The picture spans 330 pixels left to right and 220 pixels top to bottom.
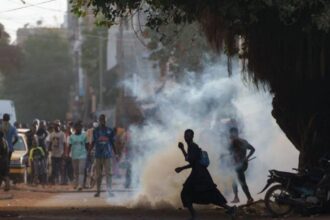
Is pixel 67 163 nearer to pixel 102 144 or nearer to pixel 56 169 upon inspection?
pixel 56 169

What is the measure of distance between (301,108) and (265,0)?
3093mm

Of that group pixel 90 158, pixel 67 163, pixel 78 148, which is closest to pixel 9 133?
pixel 90 158

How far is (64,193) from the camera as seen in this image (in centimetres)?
2095

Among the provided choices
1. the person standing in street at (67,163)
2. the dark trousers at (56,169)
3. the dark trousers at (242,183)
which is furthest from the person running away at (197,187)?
the dark trousers at (56,169)

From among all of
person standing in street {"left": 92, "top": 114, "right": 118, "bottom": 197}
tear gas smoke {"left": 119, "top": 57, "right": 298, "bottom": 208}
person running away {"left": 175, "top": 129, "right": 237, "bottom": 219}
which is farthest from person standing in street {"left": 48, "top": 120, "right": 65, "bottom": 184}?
person running away {"left": 175, "top": 129, "right": 237, "bottom": 219}

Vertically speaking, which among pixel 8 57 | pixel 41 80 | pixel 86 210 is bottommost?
pixel 86 210

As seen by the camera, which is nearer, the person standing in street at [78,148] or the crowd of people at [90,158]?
the crowd of people at [90,158]

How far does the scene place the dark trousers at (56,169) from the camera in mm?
24031

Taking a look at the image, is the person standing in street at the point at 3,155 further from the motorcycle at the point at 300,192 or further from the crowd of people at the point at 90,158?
the motorcycle at the point at 300,192

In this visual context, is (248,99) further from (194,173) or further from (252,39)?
(194,173)

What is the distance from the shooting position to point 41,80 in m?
69.6

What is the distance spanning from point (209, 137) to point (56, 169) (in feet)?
30.5

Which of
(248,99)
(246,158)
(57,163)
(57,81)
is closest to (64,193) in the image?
(57,163)

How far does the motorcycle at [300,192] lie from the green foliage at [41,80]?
5610cm
